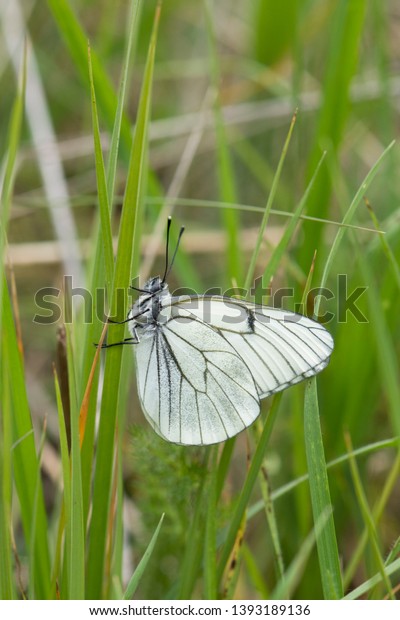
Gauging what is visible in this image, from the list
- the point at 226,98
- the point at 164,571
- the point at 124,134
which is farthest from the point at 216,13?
the point at 164,571

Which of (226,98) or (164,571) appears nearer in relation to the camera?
(164,571)

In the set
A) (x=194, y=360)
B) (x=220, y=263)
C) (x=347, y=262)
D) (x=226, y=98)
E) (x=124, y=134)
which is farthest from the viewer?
(x=226, y=98)

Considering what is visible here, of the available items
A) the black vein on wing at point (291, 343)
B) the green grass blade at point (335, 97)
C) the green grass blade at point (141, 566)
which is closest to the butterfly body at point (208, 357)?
the black vein on wing at point (291, 343)

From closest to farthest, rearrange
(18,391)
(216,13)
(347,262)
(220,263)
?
1. (18,391)
2. (347,262)
3. (220,263)
4. (216,13)

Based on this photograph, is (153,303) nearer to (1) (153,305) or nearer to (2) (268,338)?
(1) (153,305)

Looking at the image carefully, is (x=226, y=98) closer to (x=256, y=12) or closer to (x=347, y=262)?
(x=256, y=12)
